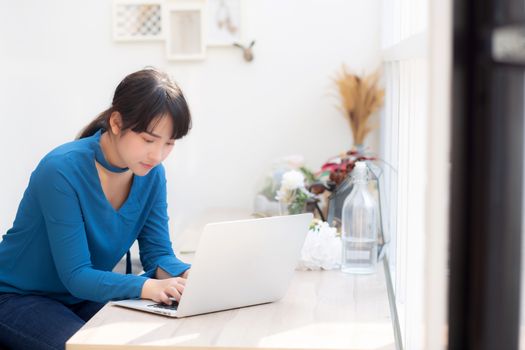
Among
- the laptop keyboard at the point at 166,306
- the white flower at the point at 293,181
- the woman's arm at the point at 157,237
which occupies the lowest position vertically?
the laptop keyboard at the point at 166,306

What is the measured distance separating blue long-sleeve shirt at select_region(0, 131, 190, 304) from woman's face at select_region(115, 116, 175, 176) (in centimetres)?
10

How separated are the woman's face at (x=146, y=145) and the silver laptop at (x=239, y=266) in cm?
35

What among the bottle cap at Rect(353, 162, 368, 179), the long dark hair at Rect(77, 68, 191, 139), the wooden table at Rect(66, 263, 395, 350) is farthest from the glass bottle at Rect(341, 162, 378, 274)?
the long dark hair at Rect(77, 68, 191, 139)

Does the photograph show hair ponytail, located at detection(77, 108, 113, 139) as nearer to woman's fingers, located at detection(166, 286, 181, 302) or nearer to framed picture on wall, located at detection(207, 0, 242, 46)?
woman's fingers, located at detection(166, 286, 181, 302)

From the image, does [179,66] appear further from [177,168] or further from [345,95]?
[345,95]

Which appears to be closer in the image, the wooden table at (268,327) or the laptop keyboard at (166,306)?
the wooden table at (268,327)

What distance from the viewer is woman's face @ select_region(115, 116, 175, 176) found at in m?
1.81

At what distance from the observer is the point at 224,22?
3395 millimetres

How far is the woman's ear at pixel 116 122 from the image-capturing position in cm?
185

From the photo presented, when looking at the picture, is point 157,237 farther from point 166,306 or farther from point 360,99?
point 360,99

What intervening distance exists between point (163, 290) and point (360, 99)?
180cm

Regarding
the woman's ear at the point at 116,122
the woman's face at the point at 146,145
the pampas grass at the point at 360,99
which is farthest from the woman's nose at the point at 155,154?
the pampas grass at the point at 360,99

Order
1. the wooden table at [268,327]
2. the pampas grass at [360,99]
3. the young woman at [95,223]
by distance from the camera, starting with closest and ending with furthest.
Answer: the wooden table at [268,327]
the young woman at [95,223]
the pampas grass at [360,99]

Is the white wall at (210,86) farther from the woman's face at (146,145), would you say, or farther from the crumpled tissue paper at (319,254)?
the woman's face at (146,145)
